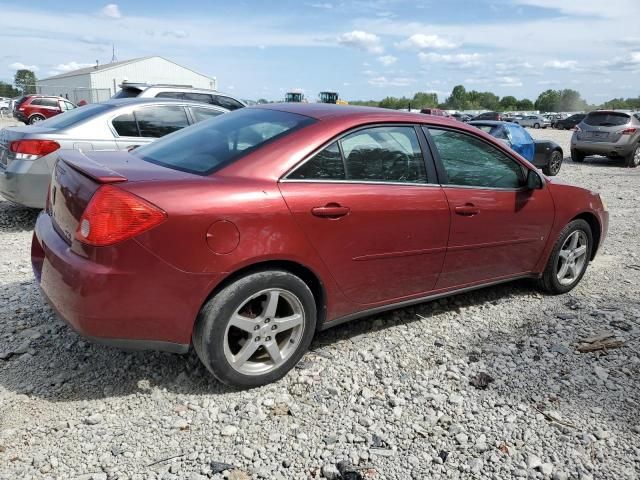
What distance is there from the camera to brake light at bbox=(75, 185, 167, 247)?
242 cm

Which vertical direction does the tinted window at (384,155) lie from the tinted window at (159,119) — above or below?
above

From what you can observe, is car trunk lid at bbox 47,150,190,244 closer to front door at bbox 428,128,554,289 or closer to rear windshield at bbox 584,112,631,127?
front door at bbox 428,128,554,289

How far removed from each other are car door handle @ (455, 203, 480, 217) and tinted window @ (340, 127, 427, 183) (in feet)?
1.10

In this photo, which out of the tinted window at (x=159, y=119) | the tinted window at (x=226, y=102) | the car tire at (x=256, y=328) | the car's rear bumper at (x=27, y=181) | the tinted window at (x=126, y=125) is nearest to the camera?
the car tire at (x=256, y=328)

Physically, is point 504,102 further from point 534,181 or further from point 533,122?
point 534,181

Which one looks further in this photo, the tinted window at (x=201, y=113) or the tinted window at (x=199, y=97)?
the tinted window at (x=199, y=97)

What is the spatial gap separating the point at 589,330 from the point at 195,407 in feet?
9.59

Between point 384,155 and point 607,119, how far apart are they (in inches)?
594

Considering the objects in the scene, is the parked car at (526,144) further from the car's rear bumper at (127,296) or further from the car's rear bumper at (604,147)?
the car's rear bumper at (127,296)

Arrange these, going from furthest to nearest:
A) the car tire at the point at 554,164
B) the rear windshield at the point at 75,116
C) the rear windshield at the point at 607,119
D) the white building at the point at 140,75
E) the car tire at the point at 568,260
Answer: the white building at the point at 140,75, the rear windshield at the point at 607,119, the car tire at the point at 554,164, the rear windshield at the point at 75,116, the car tire at the point at 568,260

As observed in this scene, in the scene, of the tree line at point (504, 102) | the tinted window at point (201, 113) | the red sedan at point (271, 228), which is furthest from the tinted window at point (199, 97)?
the tree line at point (504, 102)

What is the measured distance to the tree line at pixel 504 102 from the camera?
308ft

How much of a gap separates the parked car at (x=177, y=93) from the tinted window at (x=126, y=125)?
2.45m

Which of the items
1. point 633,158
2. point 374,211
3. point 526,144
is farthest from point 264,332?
point 633,158
